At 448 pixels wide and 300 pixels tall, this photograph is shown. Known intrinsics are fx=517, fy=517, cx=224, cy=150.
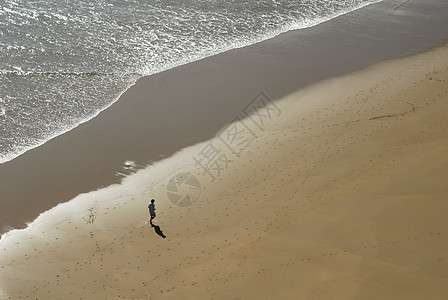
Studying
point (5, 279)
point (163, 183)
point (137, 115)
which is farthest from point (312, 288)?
point (137, 115)

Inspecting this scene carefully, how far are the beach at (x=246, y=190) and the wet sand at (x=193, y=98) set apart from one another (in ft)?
0.17

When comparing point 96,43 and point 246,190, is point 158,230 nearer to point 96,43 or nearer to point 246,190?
point 246,190

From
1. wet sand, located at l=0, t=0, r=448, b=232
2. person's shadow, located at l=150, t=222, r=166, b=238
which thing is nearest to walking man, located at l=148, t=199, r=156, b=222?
person's shadow, located at l=150, t=222, r=166, b=238

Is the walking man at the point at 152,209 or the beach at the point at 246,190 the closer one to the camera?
the beach at the point at 246,190

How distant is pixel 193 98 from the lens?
1495cm

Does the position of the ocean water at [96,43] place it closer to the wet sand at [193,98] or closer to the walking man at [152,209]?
the wet sand at [193,98]

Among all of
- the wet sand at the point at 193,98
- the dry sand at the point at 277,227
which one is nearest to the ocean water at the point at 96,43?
the wet sand at the point at 193,98

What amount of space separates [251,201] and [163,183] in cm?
210

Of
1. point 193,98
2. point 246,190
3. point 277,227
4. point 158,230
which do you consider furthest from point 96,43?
point 277,227

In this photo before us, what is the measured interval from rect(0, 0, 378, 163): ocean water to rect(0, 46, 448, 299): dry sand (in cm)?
344

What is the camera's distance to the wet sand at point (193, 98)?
38.9 ft

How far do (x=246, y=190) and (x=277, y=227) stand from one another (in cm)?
146

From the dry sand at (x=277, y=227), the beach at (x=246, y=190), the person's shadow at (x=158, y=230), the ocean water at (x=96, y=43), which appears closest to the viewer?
the dry sand at (x=277, y=227)

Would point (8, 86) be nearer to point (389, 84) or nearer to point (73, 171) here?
point (73, 171)
